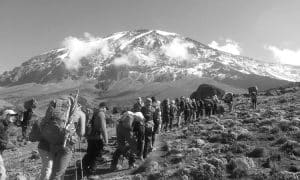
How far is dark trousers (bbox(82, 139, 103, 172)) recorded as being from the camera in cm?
1147

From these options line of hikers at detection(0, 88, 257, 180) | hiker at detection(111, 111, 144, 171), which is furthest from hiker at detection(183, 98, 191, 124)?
hiker at detection(111, 111, 144, 171)

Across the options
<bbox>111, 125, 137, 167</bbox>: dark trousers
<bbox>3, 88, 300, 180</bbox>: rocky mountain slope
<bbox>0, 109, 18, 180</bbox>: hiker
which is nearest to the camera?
<bbox>0, 109, 18, 180</bbox>: hiker

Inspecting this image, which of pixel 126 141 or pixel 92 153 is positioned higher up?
pixel 126 141

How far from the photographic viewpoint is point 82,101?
10.6 meters

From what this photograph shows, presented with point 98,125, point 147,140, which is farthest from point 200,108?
point 98,125

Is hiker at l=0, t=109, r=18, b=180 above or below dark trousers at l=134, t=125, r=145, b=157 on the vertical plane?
above

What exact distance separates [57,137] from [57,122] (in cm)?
29

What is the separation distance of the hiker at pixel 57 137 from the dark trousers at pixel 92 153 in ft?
8.60

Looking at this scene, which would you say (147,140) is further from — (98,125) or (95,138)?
(98,125)

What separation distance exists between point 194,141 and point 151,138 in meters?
2.52

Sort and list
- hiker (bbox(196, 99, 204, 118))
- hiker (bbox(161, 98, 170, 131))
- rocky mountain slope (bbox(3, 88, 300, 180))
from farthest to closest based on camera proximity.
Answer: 1. hiker (bbox(196, 99, 204, 118))
2. hiker (bbox(161, 98, 170, 131))
3. rocky mountain slope (bbox(3, 88, 300, 180))

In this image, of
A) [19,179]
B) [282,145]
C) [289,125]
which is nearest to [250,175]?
[282,145]

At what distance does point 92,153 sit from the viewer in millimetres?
11547

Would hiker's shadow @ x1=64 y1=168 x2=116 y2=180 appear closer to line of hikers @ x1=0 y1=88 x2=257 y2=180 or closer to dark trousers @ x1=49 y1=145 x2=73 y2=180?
line of hikers @ x1=0 y1=88 x2=257 y2=180
